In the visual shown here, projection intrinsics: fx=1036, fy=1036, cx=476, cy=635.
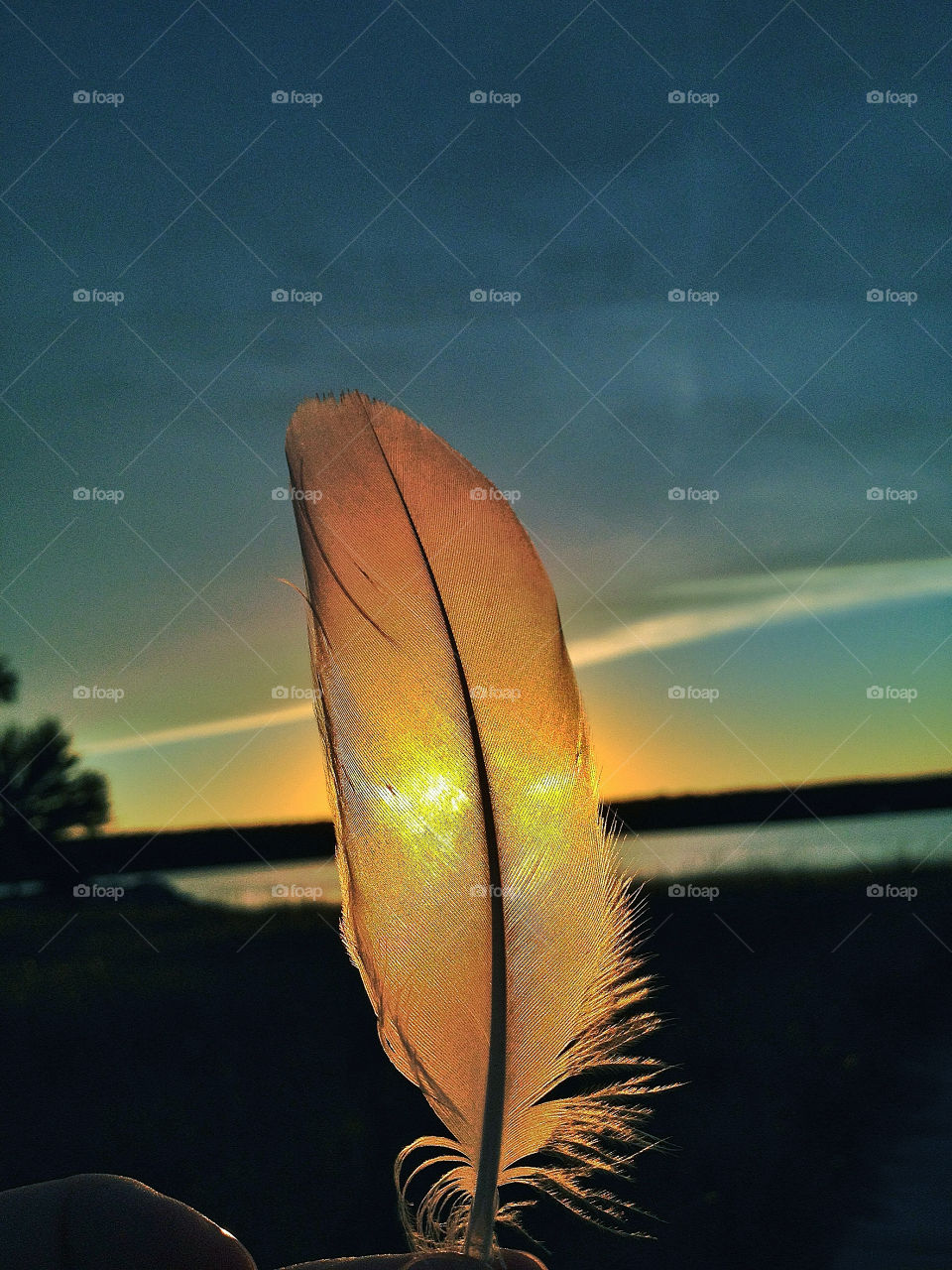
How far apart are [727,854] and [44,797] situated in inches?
50.5

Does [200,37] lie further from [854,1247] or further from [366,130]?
[854,1247]

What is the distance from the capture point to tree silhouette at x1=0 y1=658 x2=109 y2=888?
1921mm

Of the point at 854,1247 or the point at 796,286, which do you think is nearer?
Answer: the point at 854,1247

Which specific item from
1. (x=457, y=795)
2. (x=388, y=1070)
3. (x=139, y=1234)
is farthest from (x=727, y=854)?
(x=139, y=1234)

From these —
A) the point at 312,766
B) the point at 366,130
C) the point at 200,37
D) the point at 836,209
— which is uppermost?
the point at 200,37

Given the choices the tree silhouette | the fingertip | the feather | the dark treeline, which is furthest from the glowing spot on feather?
the tree silhouette

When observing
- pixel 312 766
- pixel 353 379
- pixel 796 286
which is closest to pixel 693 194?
pixel 796 286

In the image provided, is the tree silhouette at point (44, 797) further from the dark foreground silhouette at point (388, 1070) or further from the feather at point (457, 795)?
the feather at point (457, 795)

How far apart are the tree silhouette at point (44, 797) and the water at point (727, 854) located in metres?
0.20

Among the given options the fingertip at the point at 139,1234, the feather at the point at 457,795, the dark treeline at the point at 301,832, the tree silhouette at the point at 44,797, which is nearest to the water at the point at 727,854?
the dark treeline at the point at 301,832

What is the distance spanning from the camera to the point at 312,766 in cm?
196

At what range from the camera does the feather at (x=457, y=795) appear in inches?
43.5

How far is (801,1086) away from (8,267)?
2.11m

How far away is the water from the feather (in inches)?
30.9
